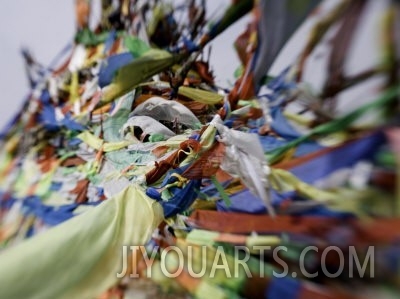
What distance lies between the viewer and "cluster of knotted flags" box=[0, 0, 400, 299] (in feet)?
1.10

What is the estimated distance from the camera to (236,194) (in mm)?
543

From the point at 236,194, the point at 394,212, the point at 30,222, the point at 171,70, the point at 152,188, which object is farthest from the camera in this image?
the point at 30,222

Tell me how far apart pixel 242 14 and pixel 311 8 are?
0.20 metres

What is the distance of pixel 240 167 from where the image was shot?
524mm

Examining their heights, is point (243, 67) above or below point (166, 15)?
below

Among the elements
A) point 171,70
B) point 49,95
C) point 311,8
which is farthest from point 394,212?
point 49,95

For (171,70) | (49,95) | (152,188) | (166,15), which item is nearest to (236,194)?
(152,188)

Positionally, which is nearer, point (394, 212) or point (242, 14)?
point (394, 212)

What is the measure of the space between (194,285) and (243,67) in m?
0.32

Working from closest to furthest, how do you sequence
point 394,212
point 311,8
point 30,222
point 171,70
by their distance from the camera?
point 394,212 < point 311,8 < point 171,70 < point 30,222

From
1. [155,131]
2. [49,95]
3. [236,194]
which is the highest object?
[49,95]

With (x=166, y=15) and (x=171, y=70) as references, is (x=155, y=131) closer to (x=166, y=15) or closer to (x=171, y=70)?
(x=171, y=70)

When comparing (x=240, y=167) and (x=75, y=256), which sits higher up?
(x=240, y=167)

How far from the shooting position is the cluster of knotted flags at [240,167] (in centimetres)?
34
